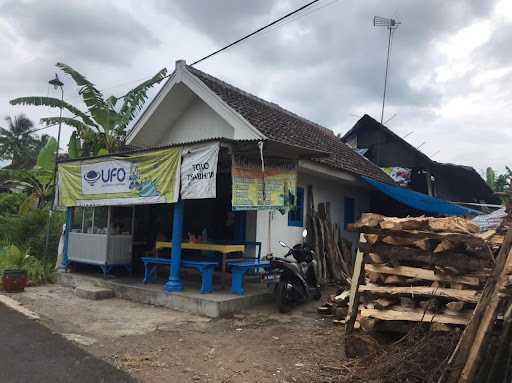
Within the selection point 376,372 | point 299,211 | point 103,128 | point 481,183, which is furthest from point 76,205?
point 481,183

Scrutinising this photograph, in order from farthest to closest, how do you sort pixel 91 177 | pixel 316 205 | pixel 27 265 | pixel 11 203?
1. pixel 11 203
2. pixel 316 205
3. pixel 27 265
4. pixel 91 177

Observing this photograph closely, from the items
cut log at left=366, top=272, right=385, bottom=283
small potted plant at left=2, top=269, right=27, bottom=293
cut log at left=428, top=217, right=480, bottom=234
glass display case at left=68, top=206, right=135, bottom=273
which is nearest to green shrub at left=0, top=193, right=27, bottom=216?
glass display case at left=68, top=206, right=135, bottom=273

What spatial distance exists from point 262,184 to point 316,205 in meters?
4.25

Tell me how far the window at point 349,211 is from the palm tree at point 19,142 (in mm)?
29476

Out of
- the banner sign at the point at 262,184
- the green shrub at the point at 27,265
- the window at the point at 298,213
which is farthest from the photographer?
the window at the point at 298,213

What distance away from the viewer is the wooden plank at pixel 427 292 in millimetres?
4535

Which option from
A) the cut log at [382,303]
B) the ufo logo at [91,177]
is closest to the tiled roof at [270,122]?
the ufo logo at [91,177]

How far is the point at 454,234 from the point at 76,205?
340 inches

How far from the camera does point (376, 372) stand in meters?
4.22

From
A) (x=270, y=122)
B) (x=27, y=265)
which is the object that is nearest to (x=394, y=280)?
(x=270, y=122)

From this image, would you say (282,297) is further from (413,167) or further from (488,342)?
(413,167)

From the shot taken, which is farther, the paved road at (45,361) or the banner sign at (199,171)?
the banner sign at (199,171)

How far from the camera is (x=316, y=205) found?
39.3ft

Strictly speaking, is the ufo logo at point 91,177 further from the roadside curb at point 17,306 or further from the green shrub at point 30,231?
the green shrub at point 30,231
